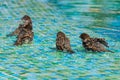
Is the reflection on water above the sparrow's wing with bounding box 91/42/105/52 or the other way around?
above

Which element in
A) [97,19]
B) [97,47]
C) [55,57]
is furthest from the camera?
[97,19]

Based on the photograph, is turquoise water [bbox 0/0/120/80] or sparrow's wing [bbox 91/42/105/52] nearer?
turquoise water [bbox 0/0/120/80]

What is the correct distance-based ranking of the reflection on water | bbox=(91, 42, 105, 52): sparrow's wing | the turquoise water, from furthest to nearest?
the reflection on water
bbox=(91, 42, 105, 52): sparrow's wing
the turquoise water

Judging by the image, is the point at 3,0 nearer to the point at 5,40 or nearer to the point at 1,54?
the point at 5,40

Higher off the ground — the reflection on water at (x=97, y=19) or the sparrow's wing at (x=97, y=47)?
the reflection on water at (x=97, y=19)

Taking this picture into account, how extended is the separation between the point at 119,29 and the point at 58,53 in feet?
27.1

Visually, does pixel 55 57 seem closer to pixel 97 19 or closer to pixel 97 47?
pixel 97 47

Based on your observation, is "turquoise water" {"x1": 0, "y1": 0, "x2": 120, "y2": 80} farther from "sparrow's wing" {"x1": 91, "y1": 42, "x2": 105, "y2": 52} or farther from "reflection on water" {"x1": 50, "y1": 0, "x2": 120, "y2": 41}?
"sparrow's wing" {"x1": 91, "y1": 42, "x2": 105, "y2": 52}

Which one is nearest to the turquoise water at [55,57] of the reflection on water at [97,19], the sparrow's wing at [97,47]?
the reflection on water at [97,19]

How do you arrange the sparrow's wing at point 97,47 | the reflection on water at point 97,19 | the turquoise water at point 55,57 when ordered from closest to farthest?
the turquoise water at point 55,57 < the sparrow's wing at point 97,47 < the reflection on water at point 97,19

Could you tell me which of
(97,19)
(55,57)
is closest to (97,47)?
(55,57)

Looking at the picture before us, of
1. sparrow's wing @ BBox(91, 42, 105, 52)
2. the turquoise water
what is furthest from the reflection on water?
sparrow's wing @ BBox(91, 42, 105, 52)

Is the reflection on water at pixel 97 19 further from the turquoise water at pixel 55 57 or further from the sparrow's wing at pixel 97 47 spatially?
the sparrow's wing at pixel 97 47

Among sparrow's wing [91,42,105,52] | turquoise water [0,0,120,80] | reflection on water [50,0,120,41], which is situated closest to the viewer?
turquoise water [0,0,120,80]
